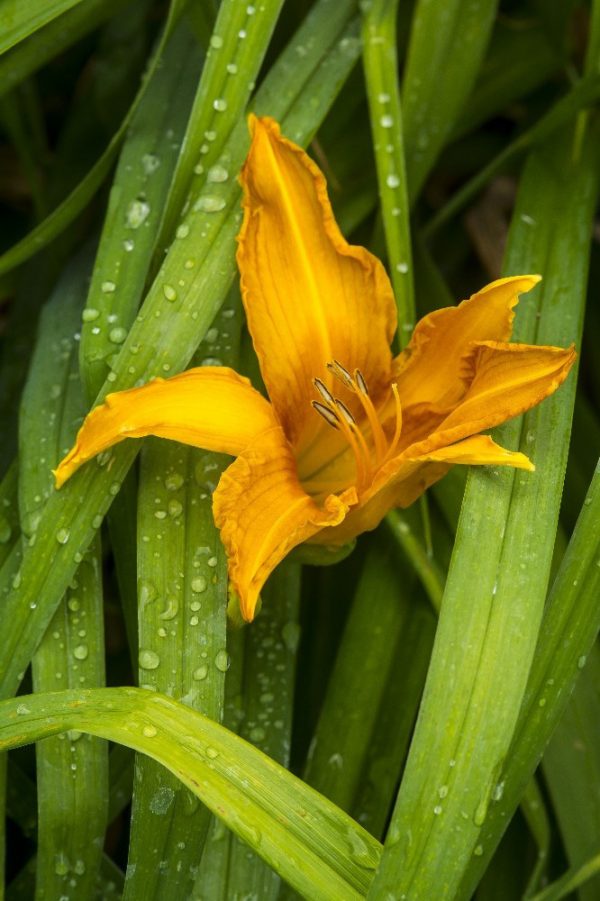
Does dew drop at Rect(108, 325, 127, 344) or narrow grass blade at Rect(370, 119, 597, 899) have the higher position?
dew drop at Rect(108, 325, 127, 344)

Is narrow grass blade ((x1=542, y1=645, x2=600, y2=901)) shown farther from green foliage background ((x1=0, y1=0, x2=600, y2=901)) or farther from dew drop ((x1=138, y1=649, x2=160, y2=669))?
dew drop ((x1=138, y1=649, x2=160, y2=669))

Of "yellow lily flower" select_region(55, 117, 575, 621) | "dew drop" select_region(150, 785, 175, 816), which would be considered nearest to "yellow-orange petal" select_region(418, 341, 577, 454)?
"yellow lily flower" select_region(55, 117, 575, 621)

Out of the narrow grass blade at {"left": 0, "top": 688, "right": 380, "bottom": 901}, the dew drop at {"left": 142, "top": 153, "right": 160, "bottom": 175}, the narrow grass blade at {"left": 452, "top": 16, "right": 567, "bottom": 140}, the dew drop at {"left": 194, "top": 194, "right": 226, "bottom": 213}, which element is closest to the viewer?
the narrow grass blade at {"left": 0, "top": 688, "right": 380, "bottom": 901}

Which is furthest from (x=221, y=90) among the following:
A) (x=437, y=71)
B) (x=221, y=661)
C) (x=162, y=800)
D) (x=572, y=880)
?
(x=572, y=880)

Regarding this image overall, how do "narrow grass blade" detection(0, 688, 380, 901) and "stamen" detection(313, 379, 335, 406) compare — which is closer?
"narrow grass blade" detection(0, 688, 380, 901)

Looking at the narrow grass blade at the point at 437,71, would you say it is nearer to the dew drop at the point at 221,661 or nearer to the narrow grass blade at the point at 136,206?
the narrow grass blade at the point at 136,206

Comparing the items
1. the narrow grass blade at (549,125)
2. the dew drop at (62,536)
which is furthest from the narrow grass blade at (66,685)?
the narrow grass blade at (549,125)

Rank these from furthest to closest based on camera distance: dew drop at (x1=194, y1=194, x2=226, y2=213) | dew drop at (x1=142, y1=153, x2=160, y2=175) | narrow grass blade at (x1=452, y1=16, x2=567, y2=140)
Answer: narrow grass blade at (x1=452, y1=16, x2=567, y2=140)
dew drop at (x1=142, y1=153, x2=160, y2=175)
dew drop at (x1=194, y1=194, x2=226, y2=213)
